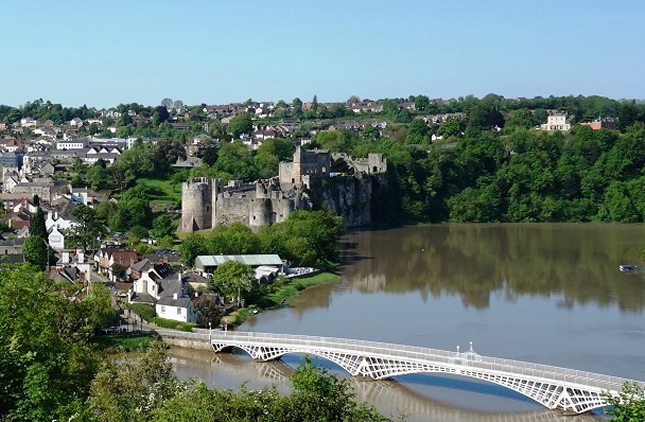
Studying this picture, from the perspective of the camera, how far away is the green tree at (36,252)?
1447 inches

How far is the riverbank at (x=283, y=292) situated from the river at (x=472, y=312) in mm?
433

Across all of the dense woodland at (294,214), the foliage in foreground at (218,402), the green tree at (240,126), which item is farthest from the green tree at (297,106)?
the foliage in foreground at (218,402)

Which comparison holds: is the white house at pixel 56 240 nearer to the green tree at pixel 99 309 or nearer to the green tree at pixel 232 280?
the green tree at pixel 232 280

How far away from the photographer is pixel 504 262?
150 ft

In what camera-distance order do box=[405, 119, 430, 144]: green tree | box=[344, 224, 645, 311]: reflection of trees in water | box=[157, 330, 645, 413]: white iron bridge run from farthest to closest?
box=[405, 119, 430, 144]: green tree
box=[344, 224, 645, 311]: reflection of trees in water
box=[157, 330, 645, 413]: white iron bridge

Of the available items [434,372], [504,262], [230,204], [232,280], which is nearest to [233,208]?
[230,204]

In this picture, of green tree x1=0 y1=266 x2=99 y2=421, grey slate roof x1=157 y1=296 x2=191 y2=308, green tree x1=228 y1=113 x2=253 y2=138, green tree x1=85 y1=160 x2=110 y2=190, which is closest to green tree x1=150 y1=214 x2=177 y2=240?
green tree x1=85 y1=160 x2=110 y2=190

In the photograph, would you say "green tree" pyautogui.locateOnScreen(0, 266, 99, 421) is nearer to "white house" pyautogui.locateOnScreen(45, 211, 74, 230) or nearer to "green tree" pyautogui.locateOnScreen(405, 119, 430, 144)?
"white house" pyautogui.locateOnScreen(45, 211, 74, 230)

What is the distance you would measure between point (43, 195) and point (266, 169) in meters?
14.8

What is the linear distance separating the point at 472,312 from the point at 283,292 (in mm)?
7267

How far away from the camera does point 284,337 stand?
25.7 meters

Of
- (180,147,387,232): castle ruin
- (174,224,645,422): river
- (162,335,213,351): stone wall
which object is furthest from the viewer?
(180,147,387,232): castle ruin

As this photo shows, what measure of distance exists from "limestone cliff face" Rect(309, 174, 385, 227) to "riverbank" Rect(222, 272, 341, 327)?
1485 centimetres

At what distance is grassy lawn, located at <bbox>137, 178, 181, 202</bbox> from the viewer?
57.7 meters
